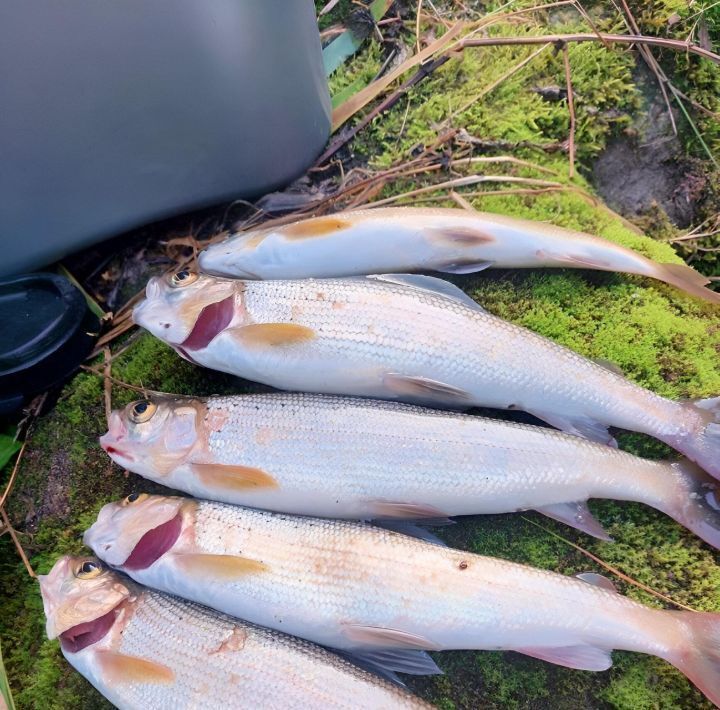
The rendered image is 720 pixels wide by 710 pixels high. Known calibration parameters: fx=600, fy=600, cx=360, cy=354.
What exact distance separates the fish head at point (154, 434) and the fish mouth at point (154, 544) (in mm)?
207

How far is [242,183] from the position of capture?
8.35 ft

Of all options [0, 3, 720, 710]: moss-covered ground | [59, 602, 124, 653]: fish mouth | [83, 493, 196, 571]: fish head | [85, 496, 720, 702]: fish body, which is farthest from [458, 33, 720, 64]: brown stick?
[59, 602, 124, 653]: fish mouth

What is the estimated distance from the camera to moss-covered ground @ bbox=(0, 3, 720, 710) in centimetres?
218

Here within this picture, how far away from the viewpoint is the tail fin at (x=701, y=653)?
1.93m

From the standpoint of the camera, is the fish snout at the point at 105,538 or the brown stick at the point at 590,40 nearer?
the fish snout at the point at 105,538

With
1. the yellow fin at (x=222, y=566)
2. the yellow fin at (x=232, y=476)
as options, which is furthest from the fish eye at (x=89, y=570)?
the yellow fin at (x=232, y=476)

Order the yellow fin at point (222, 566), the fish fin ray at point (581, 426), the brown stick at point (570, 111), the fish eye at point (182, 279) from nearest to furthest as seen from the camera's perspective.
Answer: the yellow fin at point (222, 566), the fish fin ray at point (581, 426), the fish eye at point (182, 279), the brown stick at point (570, 111)

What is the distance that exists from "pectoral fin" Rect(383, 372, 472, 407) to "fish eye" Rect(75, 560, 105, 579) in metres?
1.26

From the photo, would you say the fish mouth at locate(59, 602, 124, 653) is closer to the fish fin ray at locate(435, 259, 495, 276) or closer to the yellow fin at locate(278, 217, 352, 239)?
the yellow fin at locate(278, 217, 352, 239)

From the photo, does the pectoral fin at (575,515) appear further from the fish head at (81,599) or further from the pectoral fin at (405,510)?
the fish head at (81,599)

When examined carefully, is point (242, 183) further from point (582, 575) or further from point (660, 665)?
point (660, 665)

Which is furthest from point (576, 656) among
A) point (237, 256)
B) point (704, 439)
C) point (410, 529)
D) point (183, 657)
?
point (237, 256)

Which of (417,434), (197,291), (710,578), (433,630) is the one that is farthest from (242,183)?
(710,578)

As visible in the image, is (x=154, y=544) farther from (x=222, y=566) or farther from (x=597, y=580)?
(x=597, y=580)
